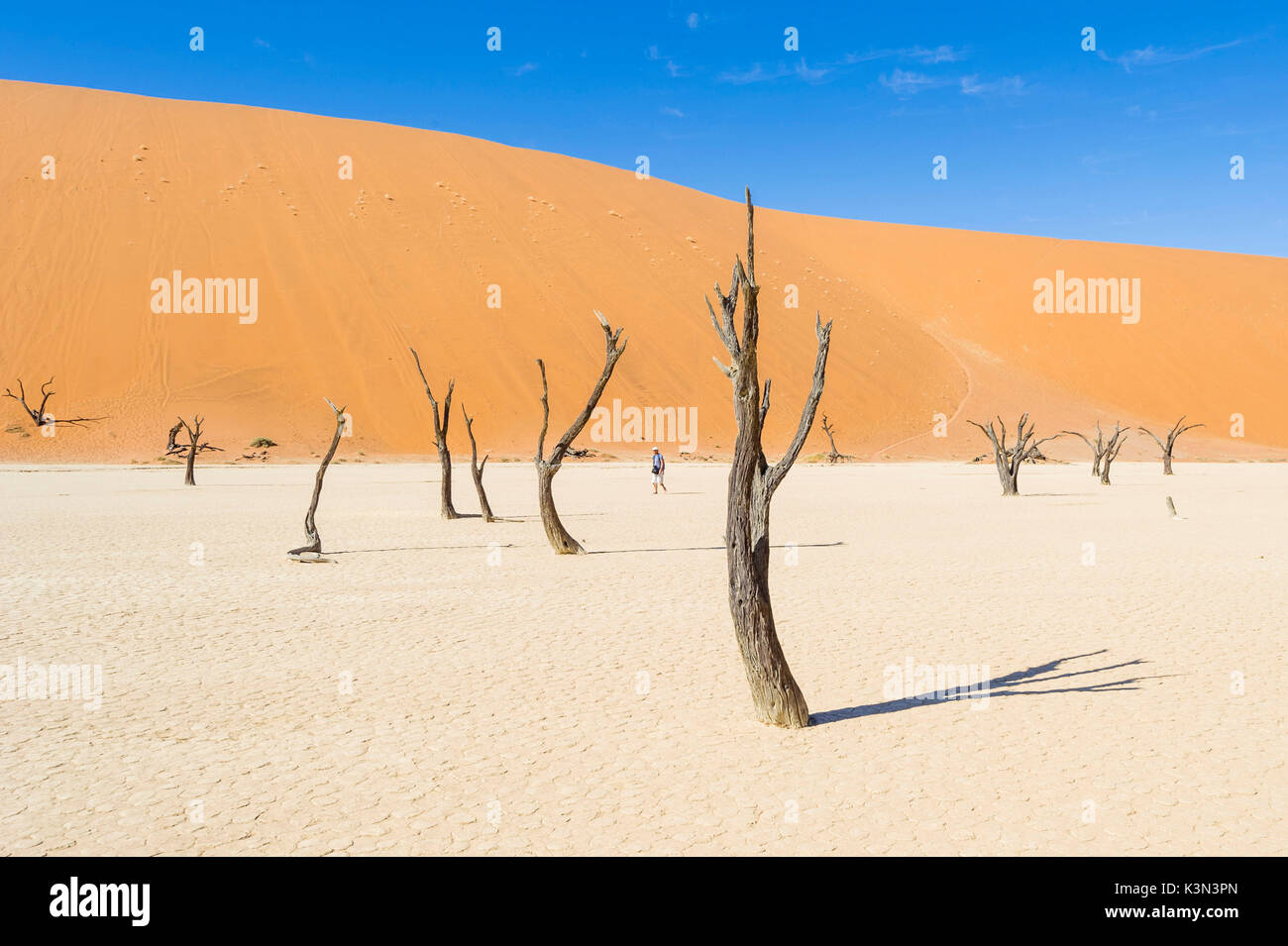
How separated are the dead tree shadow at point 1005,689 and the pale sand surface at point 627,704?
4 centimetres

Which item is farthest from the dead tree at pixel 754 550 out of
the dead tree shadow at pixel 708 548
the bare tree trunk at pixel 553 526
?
the dead tree shadow at pixel 708 548

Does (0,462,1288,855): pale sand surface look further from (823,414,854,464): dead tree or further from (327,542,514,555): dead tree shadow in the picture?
(823,414,854,464): dead tree

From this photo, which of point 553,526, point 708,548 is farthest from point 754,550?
point 708,548

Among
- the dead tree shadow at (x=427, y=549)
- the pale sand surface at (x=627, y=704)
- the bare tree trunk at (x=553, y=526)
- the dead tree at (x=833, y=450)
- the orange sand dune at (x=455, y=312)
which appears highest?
the orange sand dune at (x=455, y=312)

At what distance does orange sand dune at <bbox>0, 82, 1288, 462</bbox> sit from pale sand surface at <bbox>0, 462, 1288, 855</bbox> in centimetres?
3849

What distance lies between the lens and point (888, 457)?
2290 inches

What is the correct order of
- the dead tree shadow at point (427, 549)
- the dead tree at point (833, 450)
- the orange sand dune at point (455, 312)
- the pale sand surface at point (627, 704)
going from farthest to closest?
the dead tree at point (833, 450), the orange sand dune at point (455, 312), the dead tree shadow at point (427, 549), the pale sand surface at point (627, 704)

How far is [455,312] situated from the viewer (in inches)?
2341

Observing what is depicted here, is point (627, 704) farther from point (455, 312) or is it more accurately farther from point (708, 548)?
point (455, 312)

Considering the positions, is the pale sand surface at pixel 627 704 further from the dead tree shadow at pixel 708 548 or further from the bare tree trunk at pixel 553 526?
the bare tree trunk at pixel 553 526

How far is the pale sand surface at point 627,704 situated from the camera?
445 cm

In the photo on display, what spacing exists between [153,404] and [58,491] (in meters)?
23.6
